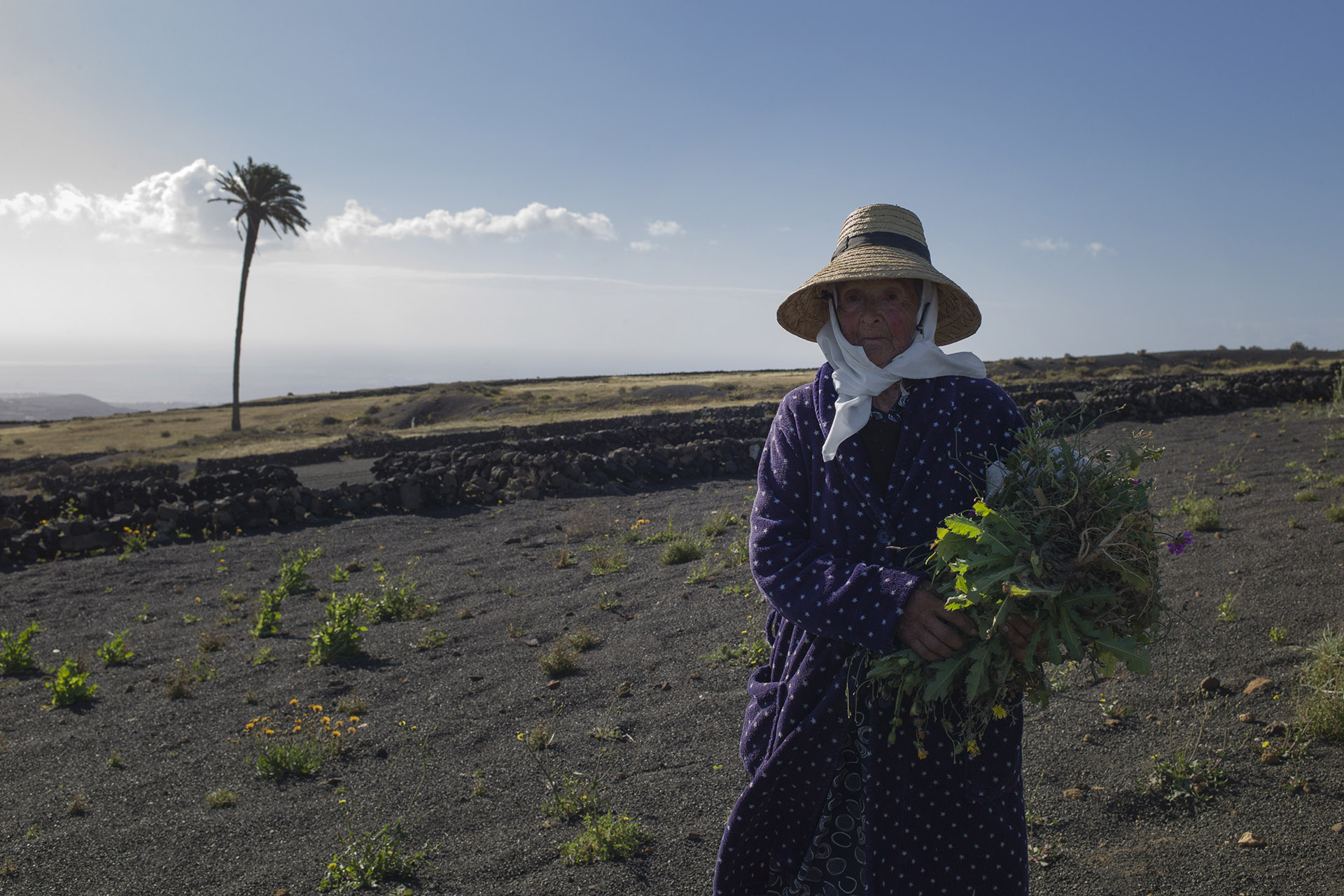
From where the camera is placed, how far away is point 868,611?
1.99m

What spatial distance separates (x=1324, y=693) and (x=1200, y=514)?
423 cm

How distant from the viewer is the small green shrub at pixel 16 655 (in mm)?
6785

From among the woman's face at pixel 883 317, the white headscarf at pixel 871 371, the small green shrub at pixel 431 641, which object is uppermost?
the woman's face at pixel 883 317

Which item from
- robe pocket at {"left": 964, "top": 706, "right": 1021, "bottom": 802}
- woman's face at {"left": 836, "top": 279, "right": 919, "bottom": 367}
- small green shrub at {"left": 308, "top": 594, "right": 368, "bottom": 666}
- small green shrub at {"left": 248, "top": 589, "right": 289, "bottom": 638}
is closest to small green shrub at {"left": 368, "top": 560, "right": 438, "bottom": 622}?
small green shrub at {"left": 308, "top": 594, "right": 368, "bottom": 666}

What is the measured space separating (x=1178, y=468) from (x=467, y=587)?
10.5m

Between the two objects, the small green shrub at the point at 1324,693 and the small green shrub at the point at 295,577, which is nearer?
the small green shrub at the point at 1324,693

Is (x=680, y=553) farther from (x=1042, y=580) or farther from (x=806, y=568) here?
(x=1042, y=580)

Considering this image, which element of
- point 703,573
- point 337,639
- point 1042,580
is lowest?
point 337,639

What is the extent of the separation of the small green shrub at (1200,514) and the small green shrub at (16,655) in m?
11.0

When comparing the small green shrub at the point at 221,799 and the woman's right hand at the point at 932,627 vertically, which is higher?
the woman's right hand at the point at 932,627

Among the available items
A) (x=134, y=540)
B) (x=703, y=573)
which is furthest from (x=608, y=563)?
(x=134, y=540)

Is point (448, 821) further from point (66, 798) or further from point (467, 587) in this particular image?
point (467, 587)

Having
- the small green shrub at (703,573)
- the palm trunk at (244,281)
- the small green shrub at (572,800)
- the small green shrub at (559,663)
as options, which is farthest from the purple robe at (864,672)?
the palm trunk at (244,281)

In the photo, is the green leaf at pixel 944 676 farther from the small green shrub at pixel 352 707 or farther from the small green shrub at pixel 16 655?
the small green shrub at pixel 16 655
